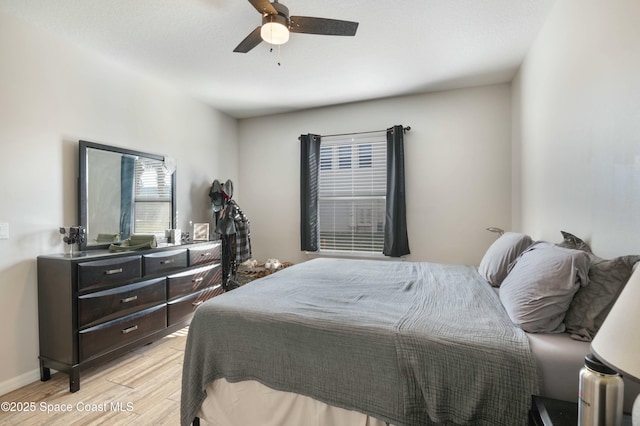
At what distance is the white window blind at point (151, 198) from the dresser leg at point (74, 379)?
130 cm

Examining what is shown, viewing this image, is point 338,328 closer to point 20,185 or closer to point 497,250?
point 497,250

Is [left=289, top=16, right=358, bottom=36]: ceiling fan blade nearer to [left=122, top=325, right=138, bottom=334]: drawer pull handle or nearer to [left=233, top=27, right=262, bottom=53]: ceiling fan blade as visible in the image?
[left=233, top=27, right=262, bottom=53]: ceiling fan blade

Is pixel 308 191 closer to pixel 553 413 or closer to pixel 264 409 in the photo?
pixel 264 409

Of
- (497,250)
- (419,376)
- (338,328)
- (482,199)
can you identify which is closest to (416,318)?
(419,376)

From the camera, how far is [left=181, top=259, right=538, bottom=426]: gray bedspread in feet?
3.64

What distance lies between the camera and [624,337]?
0.58 meters

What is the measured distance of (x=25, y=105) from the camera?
221cm

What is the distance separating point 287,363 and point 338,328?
0.98 feet

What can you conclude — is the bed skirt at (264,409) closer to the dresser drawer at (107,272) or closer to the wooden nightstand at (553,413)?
the wooden nightstand at (553,413)

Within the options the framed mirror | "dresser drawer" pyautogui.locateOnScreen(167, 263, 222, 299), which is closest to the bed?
"dresser drawer" pyautogui.locateOnScreen(167, 263, 222, 299)

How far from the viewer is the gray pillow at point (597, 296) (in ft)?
3.80

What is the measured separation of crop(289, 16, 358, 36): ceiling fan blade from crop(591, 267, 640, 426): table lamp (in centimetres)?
178

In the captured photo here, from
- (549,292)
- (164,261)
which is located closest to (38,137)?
(164,261)

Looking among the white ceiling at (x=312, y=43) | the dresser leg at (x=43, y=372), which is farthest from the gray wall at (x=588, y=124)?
the dresser leg at (x=43, y=372)
